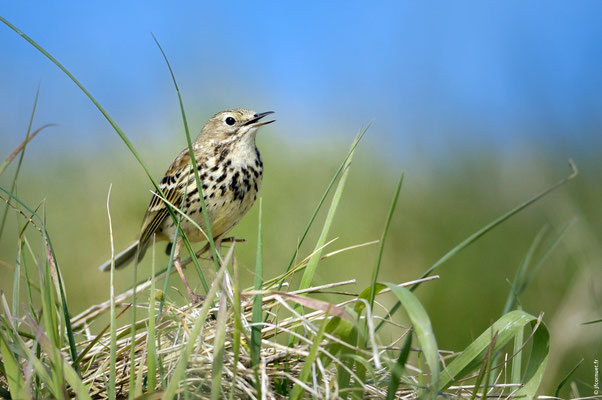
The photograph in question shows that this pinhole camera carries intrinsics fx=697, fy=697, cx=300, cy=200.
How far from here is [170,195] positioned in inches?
197

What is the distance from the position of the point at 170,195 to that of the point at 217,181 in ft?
2.02

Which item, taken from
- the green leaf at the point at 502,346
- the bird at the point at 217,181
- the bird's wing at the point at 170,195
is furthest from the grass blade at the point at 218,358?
the bird's wing at the point at 170,195

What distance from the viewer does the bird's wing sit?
191 inches

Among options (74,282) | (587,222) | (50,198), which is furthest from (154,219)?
(587,222)

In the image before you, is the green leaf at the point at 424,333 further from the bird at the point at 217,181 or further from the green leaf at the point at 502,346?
the bird at the point at 217,181

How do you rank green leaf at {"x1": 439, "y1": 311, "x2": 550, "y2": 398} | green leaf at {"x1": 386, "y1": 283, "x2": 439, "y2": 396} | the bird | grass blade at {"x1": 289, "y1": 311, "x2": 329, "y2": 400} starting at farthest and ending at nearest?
1. the bird
2. green leaf at {"x1": 439, "y1": 311, "x2": 550, "y2": 398}
3. grass blade at {"x1": 289, "y1": 311, "x2": 329, "y2": 400}
4. green leaf at {"x1": 386, "y1": 283, "x2": 439, "y2": 396}

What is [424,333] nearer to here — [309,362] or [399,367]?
[399,367]

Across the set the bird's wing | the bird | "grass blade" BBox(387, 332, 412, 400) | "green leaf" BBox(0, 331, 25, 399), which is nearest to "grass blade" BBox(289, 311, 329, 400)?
"grass blade" BBox(387, 332, 412, 400)

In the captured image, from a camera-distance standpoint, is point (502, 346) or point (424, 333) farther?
point (502, 346)

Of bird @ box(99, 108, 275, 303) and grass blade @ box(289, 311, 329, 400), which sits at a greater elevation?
bird @ box(99, 108, 275, 303)

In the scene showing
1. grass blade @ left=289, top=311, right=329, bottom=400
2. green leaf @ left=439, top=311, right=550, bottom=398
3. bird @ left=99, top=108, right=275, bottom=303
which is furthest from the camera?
bird @ left=99, top=108, right=275, bottom=303

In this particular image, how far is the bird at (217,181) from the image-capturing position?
178 inches

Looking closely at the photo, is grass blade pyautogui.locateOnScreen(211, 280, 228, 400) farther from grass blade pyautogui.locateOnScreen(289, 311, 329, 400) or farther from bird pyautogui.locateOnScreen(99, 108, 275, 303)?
bird pyautogui.locateOnScreen(99, 108, 275, 303)

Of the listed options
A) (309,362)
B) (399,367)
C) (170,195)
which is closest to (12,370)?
(309,362)
